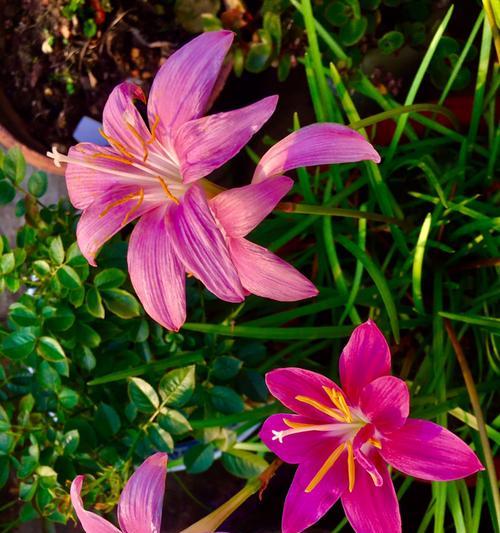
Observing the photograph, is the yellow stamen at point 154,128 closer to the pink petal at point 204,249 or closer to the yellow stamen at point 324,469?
the pink petal at point 204,249

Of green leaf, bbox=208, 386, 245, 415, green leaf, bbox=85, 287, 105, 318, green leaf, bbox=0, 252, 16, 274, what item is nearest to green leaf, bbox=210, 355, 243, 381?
green leaf, bbox=208, 386, 245, 415

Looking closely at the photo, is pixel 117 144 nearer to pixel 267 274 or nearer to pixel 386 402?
pixel 267 274

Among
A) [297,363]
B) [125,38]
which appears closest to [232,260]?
[297,363]

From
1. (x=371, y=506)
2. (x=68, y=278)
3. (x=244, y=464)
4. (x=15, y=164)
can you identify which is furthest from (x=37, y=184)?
(x=371, y=506)

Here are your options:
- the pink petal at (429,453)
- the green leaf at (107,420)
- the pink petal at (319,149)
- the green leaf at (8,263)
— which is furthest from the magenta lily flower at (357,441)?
the green leaf at (8,263)

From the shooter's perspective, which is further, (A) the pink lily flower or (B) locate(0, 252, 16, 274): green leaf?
(B) locate(0, 252, 16, 274): green leaf

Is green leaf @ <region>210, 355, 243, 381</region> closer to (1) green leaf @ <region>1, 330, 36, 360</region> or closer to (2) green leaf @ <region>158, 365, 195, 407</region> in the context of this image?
(2) green leaf @ <region>158, 365, 195, 407</region>
